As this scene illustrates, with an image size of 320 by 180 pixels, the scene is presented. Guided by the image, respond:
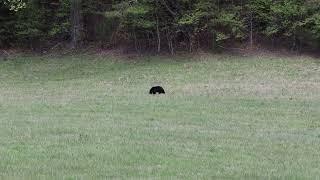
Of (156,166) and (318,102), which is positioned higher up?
(156,166)

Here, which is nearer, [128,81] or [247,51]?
[128,81]

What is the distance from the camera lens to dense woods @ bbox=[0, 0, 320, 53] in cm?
3481

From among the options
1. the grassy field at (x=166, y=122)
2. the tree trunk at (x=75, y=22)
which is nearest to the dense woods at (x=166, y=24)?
the tree trunk at (x=75, y=22)

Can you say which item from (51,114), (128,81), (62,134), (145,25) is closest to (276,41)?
(145,25)

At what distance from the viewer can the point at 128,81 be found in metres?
27.9

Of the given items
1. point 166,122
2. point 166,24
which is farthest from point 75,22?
point 166,122

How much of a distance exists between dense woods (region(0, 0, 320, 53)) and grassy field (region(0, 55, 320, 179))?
11.7 feet

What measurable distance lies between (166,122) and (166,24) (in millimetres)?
22529

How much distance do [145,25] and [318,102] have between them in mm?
18112

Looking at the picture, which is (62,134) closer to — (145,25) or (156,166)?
(156,166)

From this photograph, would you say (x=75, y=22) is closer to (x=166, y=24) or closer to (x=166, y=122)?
(x=166, y=24)

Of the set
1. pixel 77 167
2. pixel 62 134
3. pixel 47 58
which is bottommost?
pixel 47 58

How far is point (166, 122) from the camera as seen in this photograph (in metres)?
14.8

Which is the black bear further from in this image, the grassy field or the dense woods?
the dense woods
